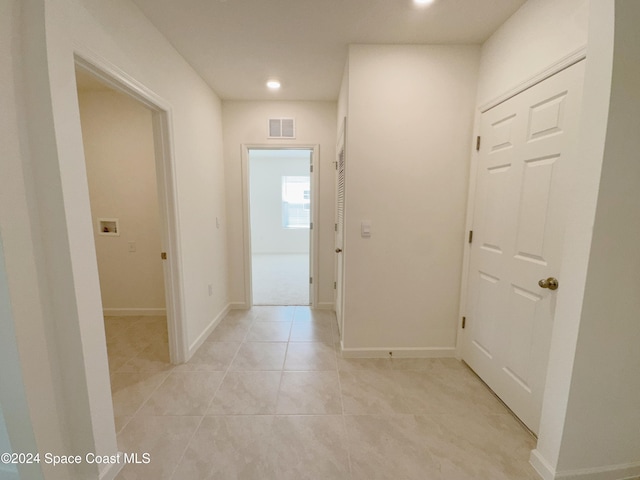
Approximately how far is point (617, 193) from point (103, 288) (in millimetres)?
4386

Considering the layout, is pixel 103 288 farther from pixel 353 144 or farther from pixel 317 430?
pixel 353 144

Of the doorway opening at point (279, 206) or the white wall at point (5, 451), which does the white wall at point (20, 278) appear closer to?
the white wall at point (5, 451)

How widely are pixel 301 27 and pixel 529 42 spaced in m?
1.44

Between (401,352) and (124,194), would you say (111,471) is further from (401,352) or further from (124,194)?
(124,194)

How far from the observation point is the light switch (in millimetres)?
2076

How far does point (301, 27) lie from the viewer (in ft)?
5.76

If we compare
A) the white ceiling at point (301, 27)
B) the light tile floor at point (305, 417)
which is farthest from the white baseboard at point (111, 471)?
the white ceiling at point (301, 27)

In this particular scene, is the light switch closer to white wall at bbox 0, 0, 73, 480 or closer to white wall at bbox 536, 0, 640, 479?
white wall at bbox 536, 0, 640, 479

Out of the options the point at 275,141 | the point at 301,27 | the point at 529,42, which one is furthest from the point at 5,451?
the point at 529,42

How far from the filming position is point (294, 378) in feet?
6.43

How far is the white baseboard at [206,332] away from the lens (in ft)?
7.34

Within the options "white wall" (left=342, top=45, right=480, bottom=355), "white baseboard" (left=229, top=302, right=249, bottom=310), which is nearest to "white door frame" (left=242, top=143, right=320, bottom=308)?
"white baseboard" (left=229, top=302, right=249, bottom=310)

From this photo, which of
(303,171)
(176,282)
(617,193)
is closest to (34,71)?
(176,282)

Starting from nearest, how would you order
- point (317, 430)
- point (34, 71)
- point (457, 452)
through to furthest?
point (34, 71) → point (457, 452) → point (317, 430)
